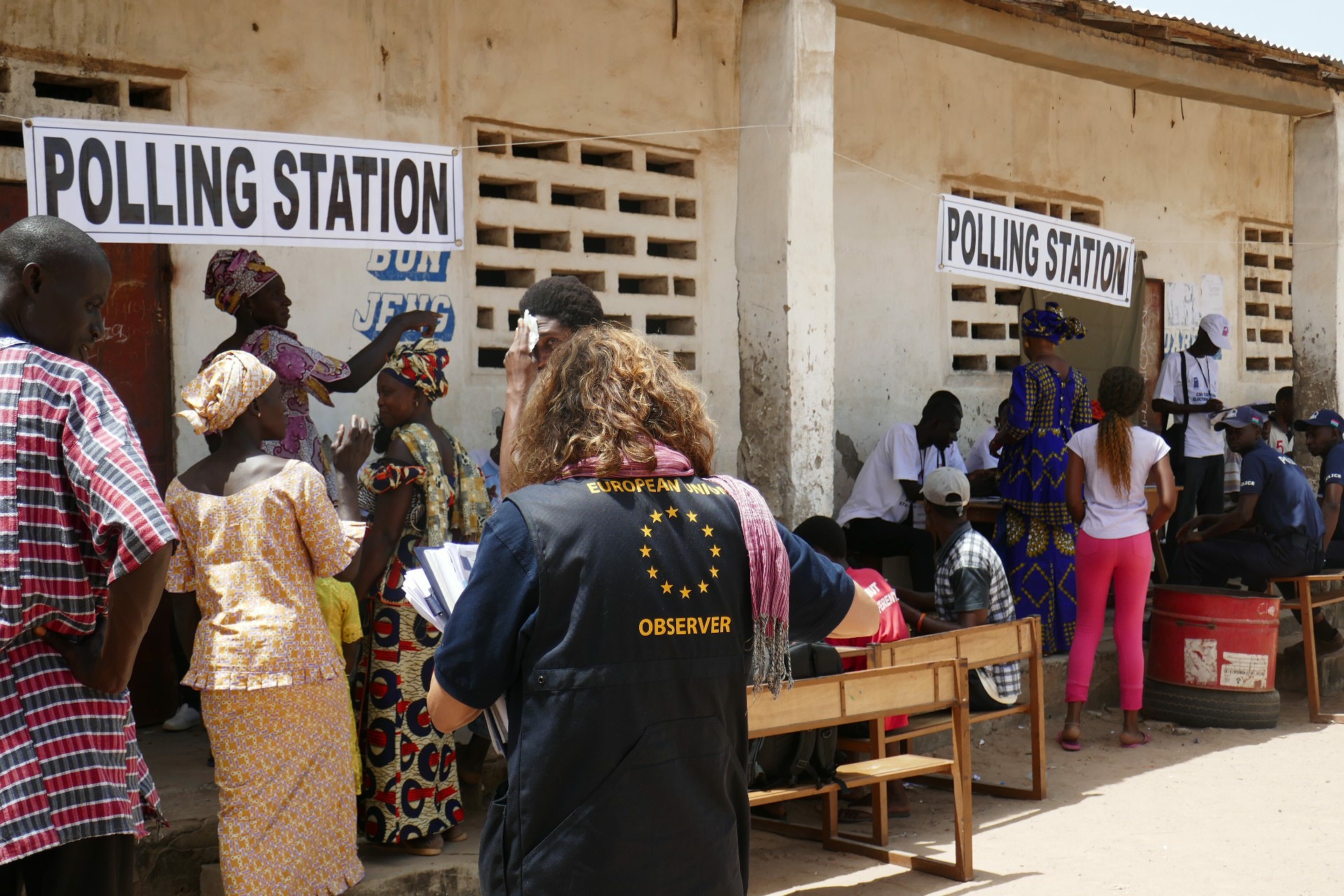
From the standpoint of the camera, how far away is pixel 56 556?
2.28m

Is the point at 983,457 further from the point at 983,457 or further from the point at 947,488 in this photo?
the point at 947,488

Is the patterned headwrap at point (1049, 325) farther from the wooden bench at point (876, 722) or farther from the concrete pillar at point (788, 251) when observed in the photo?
the wooden bench at point (876, 722)

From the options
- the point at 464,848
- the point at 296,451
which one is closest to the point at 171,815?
the point at 464,848

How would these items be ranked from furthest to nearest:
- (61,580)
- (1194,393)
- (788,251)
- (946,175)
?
(1194,393) < (946,175) < (788,251) < (61,580)

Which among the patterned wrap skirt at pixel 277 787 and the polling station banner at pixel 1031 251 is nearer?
the patterned wrap skirt at pixel 277 787

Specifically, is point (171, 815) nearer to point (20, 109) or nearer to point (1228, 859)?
point (20, 109)

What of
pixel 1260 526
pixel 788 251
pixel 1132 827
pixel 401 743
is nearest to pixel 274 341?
pixel 401 743

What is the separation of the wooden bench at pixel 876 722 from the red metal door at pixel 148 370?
8.05ft

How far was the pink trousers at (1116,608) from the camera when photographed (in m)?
6.42

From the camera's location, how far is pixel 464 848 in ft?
14.2

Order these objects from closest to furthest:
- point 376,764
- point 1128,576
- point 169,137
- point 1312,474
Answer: point 169,137, point 376,764, point 1128,576, point 1312,474

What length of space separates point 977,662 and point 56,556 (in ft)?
12.3

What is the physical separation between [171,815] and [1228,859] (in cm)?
374

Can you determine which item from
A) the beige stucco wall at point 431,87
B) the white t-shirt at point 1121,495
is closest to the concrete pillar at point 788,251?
the beige stucco wall at point 431,87
